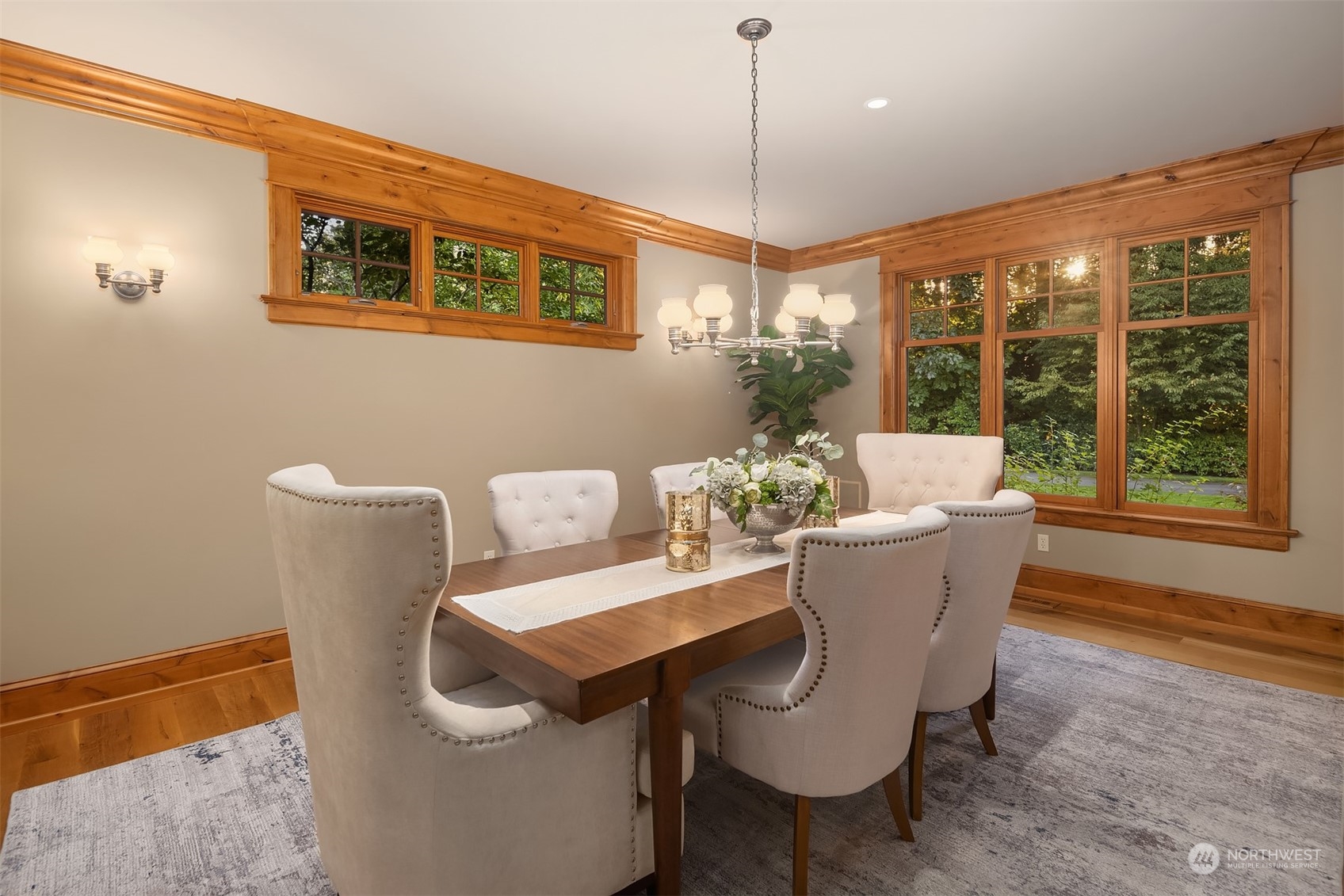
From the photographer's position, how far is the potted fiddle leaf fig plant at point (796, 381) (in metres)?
4.99

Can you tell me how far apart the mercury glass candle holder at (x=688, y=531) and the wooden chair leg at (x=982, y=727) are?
1.10 meters

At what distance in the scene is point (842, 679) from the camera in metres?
1.44

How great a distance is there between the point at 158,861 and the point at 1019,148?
15.0 feet

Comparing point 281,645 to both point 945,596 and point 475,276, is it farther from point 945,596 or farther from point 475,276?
point 945,596

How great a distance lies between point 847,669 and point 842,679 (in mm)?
27

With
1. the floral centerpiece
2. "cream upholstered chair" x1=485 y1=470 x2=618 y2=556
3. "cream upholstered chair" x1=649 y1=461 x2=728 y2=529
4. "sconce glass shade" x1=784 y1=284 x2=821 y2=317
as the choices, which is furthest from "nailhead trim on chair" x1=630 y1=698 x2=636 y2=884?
"sconce glass shade" x1=784 y1=284 x2=821 y2=317

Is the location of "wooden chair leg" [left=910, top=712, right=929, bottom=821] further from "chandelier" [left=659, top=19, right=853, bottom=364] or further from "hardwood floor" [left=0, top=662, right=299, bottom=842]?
"hardwood floor" [left=0, top=662, right=299, bottom=842]

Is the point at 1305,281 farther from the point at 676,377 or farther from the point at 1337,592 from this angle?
the point at 676,377

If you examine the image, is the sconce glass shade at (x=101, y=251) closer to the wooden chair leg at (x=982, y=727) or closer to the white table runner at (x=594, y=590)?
the white table runner at (x=594, y=590)

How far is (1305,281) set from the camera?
3.35m

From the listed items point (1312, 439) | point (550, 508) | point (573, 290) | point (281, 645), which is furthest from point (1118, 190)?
point (281, 645)

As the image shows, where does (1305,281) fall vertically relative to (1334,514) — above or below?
above

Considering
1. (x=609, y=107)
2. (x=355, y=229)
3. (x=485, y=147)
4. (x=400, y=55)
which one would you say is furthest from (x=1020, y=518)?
(x=355, y=229)

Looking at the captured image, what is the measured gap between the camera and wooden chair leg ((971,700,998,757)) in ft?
7.36
